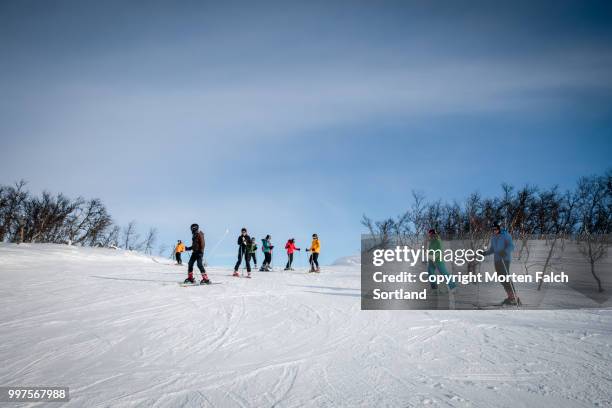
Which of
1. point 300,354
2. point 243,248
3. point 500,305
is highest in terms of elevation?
point 243,248

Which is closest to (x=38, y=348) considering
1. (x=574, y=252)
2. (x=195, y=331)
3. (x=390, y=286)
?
(x=195, y=331)

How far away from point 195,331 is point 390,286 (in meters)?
8.31

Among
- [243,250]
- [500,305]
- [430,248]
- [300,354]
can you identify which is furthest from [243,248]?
[300,354]

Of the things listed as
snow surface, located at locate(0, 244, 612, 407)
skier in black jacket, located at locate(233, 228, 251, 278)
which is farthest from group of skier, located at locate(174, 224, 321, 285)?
A: snow surface, located at locate(0, 244, 612, 407)

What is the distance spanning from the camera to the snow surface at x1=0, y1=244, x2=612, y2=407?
3516mm

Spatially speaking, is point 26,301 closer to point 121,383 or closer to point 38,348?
point 38,348

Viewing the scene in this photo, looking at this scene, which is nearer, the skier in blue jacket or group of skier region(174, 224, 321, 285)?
the skier in blue jacket

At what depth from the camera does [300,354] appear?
4871mm

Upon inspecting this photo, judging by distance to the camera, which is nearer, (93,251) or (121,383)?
(121,383)

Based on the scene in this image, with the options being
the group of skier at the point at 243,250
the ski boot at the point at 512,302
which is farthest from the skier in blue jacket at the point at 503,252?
the group of skier at the point at 243,250

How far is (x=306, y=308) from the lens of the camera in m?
8.38

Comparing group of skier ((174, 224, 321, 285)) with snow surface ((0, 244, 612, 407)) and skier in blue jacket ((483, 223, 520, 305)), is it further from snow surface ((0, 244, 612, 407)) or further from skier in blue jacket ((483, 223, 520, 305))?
skier in blue jacket ((483, 223, 520, 305))

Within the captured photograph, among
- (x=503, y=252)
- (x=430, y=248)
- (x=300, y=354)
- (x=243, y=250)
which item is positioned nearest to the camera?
(x=300, y=354)

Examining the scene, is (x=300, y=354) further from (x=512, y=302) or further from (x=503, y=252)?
(x=503, y=252)
